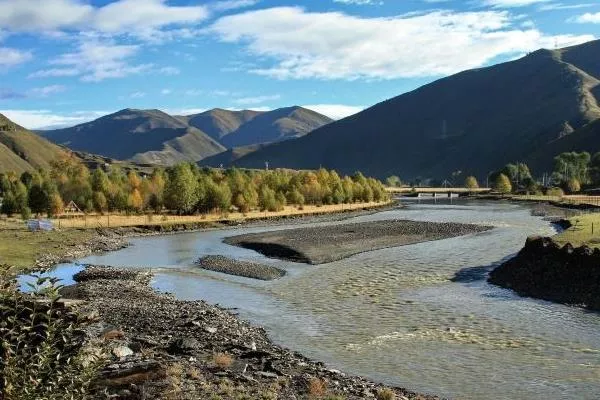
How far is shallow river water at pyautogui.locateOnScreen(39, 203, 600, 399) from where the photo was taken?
87.8ft

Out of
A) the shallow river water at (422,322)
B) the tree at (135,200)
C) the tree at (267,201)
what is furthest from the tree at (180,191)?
the shallow river water at (422,322)

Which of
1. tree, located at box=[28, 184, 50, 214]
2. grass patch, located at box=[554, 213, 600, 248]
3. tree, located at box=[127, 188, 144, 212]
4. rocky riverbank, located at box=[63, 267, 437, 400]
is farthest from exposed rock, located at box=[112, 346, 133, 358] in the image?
tree, located at box=[28, 184, 50, 214]

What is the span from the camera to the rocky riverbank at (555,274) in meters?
43.0

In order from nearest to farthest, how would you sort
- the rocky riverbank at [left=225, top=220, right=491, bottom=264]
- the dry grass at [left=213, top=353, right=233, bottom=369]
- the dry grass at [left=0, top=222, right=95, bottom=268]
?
the dry grass at [left=213, top=353, right=233, bottom=369] → the dry grass at [left=0, top=222, right=95, bottom=268] → the rocky riverbank at [left=225, top=220, right=491, bottom=264]

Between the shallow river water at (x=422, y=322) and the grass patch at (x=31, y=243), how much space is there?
16.6 feet

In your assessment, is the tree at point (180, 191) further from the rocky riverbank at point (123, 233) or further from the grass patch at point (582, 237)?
the grass patch at point (582, 237)

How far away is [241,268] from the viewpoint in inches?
2494

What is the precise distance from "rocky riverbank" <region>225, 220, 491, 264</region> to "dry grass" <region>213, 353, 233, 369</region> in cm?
3991

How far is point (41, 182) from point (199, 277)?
3802 inches

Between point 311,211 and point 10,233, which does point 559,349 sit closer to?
point 10,233

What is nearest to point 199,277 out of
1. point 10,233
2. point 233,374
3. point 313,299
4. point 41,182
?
point 313,299

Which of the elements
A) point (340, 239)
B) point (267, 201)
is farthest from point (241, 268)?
point (267, 201)

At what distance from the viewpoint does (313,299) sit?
45.9m

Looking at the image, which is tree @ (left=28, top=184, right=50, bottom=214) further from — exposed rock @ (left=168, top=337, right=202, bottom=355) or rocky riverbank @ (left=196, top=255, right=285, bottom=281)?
exposed rock @ (left=168, top=337, right=202, bottom=355)
